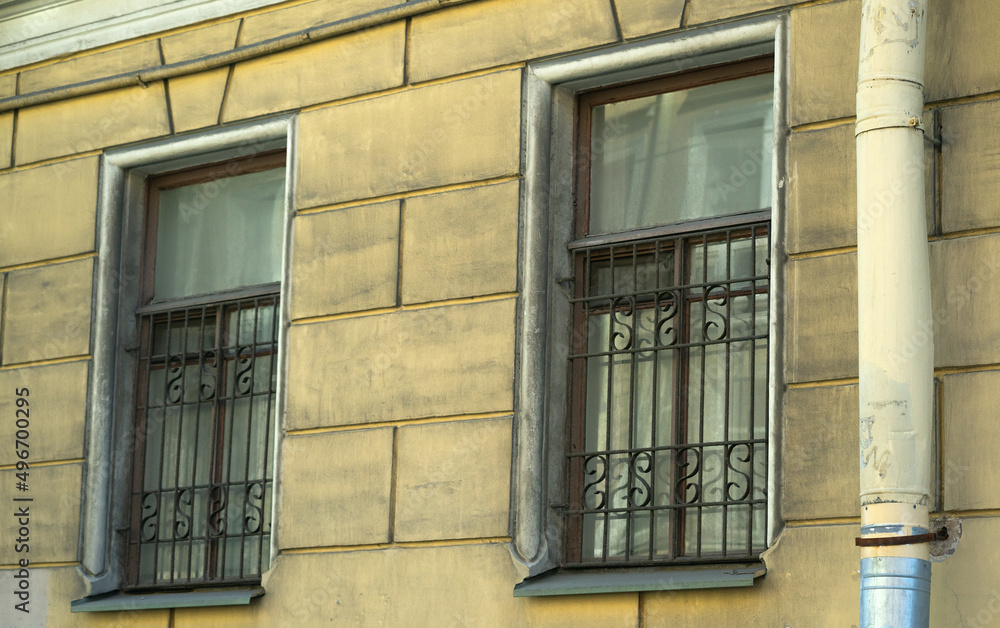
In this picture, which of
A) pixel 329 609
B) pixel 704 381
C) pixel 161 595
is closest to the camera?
pixel 704 381

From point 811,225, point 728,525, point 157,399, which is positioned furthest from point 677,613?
point 157,399

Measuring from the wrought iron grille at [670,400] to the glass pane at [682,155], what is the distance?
0.19 m

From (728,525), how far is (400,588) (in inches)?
66.0

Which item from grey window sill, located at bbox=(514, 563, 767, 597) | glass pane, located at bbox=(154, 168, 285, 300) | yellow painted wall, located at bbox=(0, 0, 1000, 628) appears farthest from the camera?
glass pane, located at bbox=(154, 168, 285, 300)

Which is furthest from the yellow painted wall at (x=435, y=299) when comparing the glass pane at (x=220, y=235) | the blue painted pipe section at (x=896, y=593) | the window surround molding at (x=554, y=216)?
the glass pane at (x=220, y=235)

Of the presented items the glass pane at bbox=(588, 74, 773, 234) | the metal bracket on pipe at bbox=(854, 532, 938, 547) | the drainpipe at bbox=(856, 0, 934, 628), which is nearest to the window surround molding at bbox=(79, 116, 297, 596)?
the glass pane at bbox=(588, 74, 773, 234)

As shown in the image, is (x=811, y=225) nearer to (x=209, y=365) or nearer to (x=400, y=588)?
(x=400, y=588)

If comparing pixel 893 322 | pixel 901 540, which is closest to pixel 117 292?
pixel 893 322

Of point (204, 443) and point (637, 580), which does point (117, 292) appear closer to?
point (204, 443)

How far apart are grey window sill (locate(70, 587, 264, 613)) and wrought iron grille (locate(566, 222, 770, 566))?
184cm

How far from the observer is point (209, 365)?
8.52 meters

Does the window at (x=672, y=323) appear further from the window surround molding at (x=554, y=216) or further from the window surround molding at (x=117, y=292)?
the window surround molding at (x=117, y=292)

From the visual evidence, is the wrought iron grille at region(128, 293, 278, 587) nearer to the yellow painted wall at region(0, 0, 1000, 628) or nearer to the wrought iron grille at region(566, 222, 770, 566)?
the yellow painted wall at region(0, 0, 1000, 628)

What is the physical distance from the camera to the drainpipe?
5.75m
